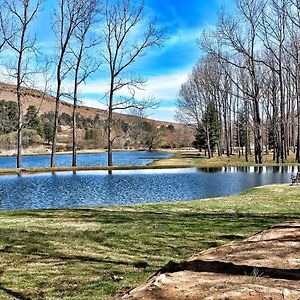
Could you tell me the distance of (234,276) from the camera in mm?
3723

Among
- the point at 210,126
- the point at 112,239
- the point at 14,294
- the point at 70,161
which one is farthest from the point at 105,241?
the point at 210,126

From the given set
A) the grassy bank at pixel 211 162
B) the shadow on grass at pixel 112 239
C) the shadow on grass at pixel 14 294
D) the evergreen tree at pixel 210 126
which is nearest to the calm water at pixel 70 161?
the grassy bank at pixel 211 162

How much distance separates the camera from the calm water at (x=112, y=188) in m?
15.1

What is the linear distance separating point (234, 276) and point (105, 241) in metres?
3.55

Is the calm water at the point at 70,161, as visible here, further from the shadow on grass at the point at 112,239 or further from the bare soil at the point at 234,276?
the bare soil at the point at 234,276

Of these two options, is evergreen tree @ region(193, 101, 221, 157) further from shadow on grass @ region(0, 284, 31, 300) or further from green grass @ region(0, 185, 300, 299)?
shadow on grass @ region(0, 284, 31, 300)

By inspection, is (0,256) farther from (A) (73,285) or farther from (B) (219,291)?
(B) (219,291)

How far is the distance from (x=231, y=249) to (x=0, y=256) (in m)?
3.32

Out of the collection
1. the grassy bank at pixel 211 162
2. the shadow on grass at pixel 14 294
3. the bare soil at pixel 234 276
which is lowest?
the shadow on grass at pixel 14 294

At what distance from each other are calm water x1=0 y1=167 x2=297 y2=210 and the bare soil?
10.1 meters

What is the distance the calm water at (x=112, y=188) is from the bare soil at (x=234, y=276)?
10.1m

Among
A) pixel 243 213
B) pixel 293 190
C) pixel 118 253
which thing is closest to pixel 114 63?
pixel 293 190

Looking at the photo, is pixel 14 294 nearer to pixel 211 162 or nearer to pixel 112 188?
pixel 112 188

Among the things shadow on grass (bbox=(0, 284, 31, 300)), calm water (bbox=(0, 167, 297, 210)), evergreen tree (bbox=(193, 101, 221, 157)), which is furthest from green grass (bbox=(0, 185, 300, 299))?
evergreen tree (bbox=(193, 101, 221, 157))
